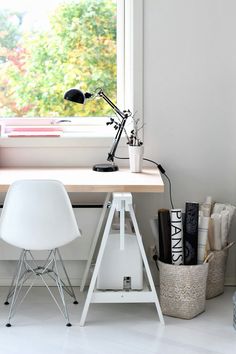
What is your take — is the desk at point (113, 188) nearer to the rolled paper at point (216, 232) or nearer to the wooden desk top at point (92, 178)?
the wooden desk top at point (92, 178)

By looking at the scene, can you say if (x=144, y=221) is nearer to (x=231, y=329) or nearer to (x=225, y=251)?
(x=225, y=251)

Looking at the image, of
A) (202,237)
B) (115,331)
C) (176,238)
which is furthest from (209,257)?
(115,331)

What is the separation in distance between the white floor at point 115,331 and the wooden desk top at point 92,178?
2.29 ft

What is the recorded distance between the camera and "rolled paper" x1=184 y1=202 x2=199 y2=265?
395 cm

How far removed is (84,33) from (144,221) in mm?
1226

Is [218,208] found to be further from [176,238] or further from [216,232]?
[176,238]

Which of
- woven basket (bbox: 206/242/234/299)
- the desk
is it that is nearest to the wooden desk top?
the desk

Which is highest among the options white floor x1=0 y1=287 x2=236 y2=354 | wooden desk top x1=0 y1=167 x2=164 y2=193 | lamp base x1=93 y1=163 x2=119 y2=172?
lamp base x1=93 y1=163 x2=119 y2=172

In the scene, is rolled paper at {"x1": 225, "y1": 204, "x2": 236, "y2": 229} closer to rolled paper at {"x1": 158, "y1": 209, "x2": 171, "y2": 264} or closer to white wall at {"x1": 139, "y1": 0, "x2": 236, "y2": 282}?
white wall at {"x1": 139, "y1": 0, "x2": 236, "y2": 282}

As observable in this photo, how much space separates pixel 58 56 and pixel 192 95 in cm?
90

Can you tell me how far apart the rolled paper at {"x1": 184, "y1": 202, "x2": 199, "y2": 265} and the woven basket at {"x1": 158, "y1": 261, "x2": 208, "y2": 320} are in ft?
0.30

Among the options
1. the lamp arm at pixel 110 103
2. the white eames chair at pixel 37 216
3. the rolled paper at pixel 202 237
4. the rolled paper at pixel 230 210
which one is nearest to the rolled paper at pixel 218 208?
the rolled paper at pixel 230 210

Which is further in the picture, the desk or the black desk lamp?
the black desk lamp

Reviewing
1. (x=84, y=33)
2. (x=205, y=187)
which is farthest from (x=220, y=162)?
(x=84, y=33)
